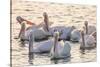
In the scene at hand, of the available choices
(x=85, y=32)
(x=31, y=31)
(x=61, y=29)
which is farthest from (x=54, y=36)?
(x=85, y=32)

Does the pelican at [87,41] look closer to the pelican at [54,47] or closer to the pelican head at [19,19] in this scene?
the pelican at [54,47]

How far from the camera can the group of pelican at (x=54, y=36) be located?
218 cm

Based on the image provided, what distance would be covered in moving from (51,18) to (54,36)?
0.21m

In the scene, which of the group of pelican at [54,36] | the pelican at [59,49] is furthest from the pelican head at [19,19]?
the pelican at [59,49]

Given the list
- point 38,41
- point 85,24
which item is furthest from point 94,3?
Result: point 38,41

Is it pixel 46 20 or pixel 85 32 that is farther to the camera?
pixel 85 32

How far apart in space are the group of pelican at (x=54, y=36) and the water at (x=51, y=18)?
51 millimetres

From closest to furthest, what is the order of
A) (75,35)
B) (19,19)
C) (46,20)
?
(19,19), (46,20), (75,35)

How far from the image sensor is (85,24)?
2.49 meters

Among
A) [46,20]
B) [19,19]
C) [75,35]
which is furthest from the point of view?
[75,35]

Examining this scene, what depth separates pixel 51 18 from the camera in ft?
7.52

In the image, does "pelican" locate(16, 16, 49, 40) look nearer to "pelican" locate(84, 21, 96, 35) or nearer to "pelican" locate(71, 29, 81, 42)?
"pelican" locate(71, 29, 81, 42)

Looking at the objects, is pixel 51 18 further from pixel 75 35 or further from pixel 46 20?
pixel 75 35
